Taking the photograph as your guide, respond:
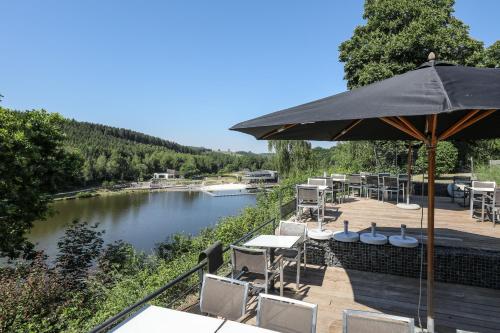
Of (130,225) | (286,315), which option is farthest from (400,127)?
(130,225)

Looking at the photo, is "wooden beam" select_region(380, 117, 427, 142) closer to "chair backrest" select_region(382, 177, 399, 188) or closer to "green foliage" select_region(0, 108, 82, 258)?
"chair backrest" select_region(382, 177, 399, 188)

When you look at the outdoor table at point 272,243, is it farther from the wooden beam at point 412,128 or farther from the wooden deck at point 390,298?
the wooden beam at point 412,128

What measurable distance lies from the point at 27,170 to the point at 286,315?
10.7 m

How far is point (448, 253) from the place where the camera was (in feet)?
12.8

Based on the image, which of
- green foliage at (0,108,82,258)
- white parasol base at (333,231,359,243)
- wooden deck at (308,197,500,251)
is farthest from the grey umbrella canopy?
green foliage at (0,108,82,258)

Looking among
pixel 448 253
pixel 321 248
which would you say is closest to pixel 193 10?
pixel 321 248

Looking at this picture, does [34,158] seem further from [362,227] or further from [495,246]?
[495,246]

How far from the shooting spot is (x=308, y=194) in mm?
6004

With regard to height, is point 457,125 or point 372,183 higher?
point 457,125

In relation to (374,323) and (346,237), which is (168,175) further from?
(374,323)

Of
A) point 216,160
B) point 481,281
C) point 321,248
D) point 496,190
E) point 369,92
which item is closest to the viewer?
point 369,92

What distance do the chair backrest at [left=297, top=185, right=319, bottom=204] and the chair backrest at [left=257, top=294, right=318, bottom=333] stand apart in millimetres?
4037

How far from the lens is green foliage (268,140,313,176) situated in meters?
22.9

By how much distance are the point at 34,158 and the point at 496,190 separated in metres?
12.1
